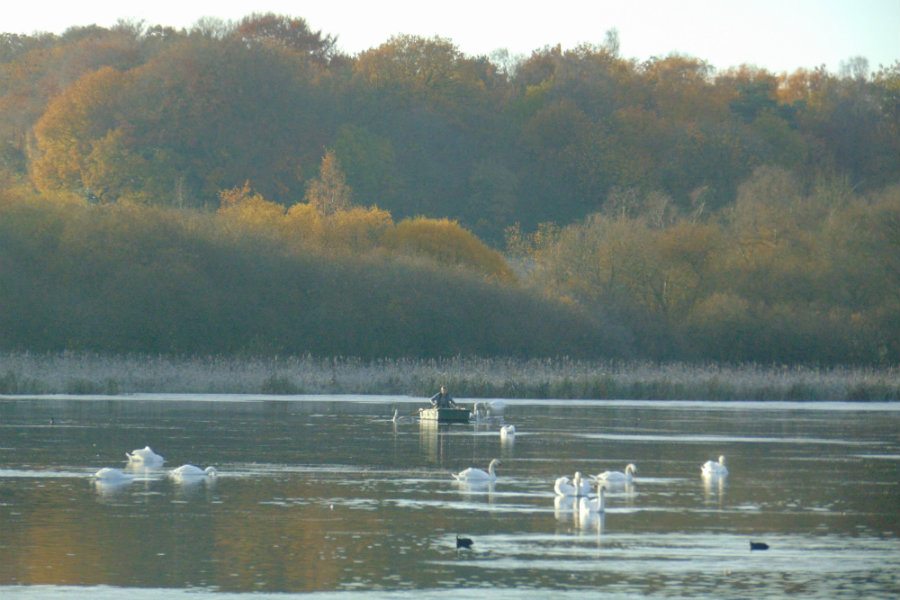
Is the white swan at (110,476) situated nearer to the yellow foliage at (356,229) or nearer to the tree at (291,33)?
the yellow foliage at (356,229)

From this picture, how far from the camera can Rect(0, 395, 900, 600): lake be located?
14.9 meters

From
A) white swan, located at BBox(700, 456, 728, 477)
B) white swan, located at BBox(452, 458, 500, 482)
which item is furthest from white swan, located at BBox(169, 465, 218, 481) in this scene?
white swan, located at BBox(700, 456, 728, 477)

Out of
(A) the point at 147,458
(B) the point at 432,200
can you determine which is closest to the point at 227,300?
(B) the point at 432,200

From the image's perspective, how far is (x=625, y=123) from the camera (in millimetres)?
80812

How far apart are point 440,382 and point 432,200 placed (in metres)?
37.2

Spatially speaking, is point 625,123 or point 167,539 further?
point 625,123

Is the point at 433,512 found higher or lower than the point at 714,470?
lower

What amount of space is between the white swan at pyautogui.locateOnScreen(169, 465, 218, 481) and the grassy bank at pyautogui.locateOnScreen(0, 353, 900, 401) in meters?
20.1

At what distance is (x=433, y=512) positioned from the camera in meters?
19.3

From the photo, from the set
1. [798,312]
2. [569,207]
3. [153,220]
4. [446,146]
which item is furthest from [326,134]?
[798,312]

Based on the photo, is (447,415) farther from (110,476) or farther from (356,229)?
(356,229)

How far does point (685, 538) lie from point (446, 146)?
213 ft

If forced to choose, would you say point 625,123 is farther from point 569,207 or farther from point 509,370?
point 509,370

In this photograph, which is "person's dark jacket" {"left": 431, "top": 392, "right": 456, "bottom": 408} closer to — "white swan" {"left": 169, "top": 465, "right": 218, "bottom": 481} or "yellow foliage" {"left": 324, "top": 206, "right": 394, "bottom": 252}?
"white swan" {"left": 169, "top": 465, "right": 218, "bottom": 481}
